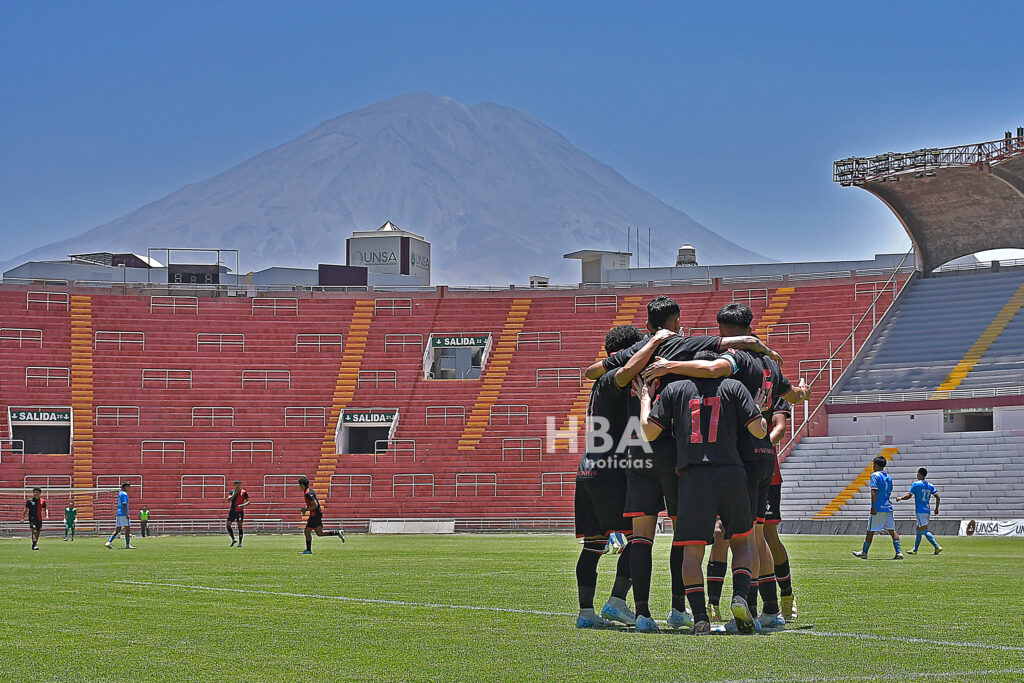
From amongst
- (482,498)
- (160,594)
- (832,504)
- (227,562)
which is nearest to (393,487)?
(482,498)

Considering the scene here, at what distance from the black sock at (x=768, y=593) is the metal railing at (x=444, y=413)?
134 feet

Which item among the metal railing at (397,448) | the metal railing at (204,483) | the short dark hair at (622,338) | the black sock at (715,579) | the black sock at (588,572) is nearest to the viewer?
the black sock at (715,579)

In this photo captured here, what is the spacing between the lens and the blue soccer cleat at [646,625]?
9414mm

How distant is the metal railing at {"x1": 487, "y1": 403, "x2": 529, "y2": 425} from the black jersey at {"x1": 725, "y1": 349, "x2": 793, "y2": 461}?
40.0 meters

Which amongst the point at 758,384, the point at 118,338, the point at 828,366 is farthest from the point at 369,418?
the point at 758,384

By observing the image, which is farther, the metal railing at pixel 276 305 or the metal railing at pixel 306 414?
the metal railing at pixel 276 305

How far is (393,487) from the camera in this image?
4725 centimetres

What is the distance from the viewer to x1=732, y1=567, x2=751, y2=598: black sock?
30.5ft

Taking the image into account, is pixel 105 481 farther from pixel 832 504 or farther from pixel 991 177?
pixel 991 177

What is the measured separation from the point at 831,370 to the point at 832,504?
10.2 metres

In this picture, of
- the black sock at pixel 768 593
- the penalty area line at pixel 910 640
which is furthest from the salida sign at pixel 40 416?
the penalty area line at pixel 910 640

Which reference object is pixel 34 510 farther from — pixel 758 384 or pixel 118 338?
pixel 758 384

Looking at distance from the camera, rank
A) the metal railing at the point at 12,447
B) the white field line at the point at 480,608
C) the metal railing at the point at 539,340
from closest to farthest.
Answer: the white field line at the point at 480,608
the metal railing at the point at 12,447
the metal railing at the point at 539,340

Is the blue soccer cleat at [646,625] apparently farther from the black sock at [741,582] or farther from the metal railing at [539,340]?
the metal railing at [539,340]
